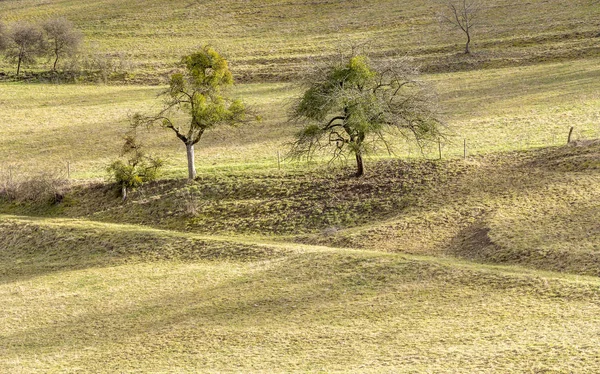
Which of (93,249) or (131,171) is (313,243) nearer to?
(93,249)

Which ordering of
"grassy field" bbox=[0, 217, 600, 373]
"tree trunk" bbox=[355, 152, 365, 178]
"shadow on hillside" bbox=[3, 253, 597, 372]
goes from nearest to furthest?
"grassy field" bbox=[0, 217, 600, 373] < "shadow on hillside" bbox=[3, 253, 597, 372] < "tree trunk" bbox=[355, 152, 365, 178]

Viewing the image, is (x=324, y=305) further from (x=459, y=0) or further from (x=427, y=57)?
(x=459, y=0)

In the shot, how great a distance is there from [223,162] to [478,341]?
1083 inches

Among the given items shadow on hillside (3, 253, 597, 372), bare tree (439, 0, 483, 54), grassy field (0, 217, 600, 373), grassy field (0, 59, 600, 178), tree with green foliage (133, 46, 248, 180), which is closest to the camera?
grassy field (0, 217, 600, 373)

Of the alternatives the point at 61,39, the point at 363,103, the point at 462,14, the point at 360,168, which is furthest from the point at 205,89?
the point at 462,14

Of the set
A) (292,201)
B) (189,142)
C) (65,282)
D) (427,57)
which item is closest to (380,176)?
(292,201)

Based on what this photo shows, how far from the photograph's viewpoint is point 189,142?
44.8 m

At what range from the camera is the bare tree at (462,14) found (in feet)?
268

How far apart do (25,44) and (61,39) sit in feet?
12.0

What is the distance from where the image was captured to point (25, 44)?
82062 mm

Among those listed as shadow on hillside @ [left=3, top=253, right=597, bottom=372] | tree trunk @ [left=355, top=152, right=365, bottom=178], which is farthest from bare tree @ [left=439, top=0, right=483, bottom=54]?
shadow on hillside @ [left=3, top=253, right=597, bottom=372]

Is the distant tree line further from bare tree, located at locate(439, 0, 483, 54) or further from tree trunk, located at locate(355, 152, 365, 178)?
tree trunk, located at locate(355, 152, 365, 178)

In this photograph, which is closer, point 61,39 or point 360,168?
point 360,168

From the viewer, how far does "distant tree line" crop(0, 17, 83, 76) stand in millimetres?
81938
